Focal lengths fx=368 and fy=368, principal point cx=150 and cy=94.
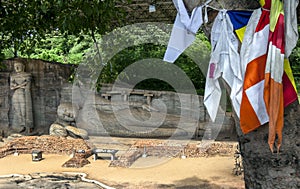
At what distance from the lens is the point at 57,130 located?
27.5 feet

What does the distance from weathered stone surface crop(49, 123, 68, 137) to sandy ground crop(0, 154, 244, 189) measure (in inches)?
37.4

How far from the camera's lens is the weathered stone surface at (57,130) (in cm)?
837

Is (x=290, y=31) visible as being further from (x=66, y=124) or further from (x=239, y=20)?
(x=66, y=124)

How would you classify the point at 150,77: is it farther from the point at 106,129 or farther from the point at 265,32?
the point at 265,32

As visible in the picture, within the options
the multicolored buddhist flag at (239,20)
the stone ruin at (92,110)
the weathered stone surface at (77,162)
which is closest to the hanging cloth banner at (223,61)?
the multicolored buddhist flag at (239,20)

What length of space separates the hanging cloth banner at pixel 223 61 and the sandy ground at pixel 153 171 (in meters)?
3.78

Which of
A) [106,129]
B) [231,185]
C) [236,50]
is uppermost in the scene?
[236,50]

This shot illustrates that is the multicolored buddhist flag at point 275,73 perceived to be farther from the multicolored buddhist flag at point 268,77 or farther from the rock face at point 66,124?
the rock face at point 66,124

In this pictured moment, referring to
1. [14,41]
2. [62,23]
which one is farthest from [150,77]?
[62,23]

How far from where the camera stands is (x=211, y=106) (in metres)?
1.81

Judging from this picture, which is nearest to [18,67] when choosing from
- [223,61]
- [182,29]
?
[182,29]

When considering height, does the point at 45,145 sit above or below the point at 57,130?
below

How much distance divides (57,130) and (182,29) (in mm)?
6949

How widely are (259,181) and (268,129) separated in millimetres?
230
